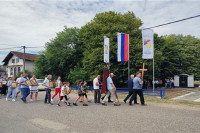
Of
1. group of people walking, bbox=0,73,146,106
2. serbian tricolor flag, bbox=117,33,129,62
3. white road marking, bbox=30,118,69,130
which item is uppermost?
serbian tricolor flag, bbox=117,33,129,62

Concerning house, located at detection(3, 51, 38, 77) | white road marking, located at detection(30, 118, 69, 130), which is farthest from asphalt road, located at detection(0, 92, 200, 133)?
house, located at detection(3, 51, 38, 77)

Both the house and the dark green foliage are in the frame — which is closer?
the dark green foliage

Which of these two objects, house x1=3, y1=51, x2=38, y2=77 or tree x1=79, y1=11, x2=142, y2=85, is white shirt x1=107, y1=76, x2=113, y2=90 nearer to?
tree x1=79, y1=11, x2=142, y2=85

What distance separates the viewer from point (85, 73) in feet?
75.2

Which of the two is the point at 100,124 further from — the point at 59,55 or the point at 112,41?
the point at 59,55

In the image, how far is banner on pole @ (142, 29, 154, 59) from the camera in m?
13.4

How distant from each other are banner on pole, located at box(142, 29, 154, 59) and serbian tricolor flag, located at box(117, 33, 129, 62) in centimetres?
136

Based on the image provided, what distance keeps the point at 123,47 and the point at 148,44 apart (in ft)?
6.53

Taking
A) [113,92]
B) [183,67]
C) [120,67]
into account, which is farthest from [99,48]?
[183,67]

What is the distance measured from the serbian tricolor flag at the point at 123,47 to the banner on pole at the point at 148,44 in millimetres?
1356

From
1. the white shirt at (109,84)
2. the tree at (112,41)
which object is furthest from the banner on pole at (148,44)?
the tree at (112,41)

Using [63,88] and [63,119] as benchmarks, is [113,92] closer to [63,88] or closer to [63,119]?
[63,88]

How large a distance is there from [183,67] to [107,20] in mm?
20884

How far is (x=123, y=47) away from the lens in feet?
45.9
